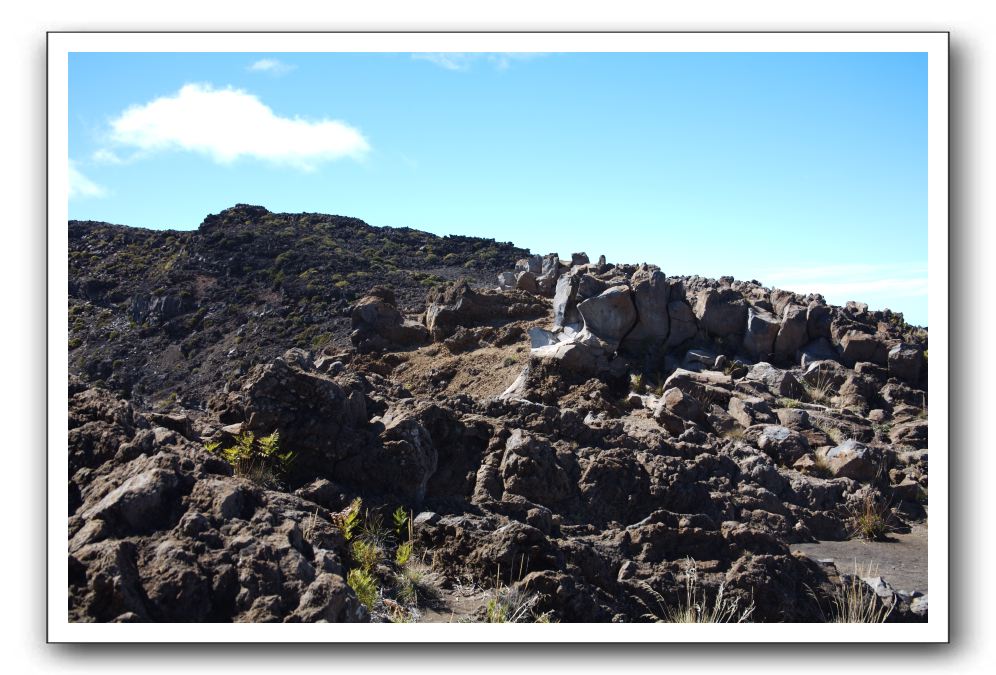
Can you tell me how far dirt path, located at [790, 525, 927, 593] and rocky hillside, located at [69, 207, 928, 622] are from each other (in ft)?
0.63

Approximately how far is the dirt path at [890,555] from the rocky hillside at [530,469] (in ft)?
0.63

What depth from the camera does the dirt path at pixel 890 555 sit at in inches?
295

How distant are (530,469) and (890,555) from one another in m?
4.21

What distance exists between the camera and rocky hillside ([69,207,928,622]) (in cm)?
454

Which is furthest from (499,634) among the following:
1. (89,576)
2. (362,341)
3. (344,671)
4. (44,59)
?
(362,341)

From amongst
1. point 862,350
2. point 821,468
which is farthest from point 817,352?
point 821,468

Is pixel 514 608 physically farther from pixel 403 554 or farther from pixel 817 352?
pixel 817 352

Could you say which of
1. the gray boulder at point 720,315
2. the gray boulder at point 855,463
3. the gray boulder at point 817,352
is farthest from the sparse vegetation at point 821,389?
the gray boulder at point 855,463

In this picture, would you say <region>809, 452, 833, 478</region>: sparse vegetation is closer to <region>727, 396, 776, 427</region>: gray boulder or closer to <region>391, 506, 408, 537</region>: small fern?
<region>727, 396, 776, 427</region>: gray boulder

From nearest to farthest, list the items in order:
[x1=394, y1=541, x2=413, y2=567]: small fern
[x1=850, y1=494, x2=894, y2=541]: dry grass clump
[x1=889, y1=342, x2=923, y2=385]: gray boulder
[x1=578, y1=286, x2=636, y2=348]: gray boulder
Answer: [x1=394, y1=541, x2=413, y2=567]: small fern, [x1=850, y1=494, x2=894, y2=541]: dry grass clump, [x1=889, y1=342, x2=923, y2=385]: gray boulder, [x1=578, y1=286, x2=636, y2=348]: gray boulder

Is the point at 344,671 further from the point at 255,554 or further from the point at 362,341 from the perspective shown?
the point at 362,341

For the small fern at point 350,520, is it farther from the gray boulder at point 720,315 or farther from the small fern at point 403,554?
the gray boulder at point 720,315

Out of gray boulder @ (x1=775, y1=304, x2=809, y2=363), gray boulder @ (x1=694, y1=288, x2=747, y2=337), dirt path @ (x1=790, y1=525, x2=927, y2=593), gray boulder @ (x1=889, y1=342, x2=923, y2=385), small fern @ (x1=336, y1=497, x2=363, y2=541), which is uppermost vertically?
gray boulder @ (x1=694, y1=288, x2=747, y2=337)

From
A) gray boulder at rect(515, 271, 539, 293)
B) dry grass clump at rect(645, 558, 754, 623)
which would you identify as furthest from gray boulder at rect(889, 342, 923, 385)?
dry grass clump at rect(645, 558, 754, 623)
